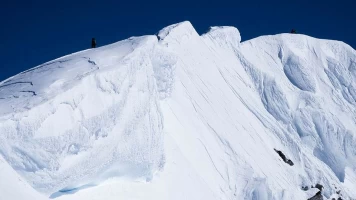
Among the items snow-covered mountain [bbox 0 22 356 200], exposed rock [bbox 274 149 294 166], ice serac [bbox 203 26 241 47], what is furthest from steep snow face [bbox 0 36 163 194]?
ice serac [bbox 203 26 241 47]

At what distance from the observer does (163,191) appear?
44.4 ft

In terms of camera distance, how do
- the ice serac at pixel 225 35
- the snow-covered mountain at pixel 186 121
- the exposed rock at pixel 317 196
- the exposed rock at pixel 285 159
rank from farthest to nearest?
1. the ice serac at pixel 225 35
2. the exposed rock at pixel 285 159
3. the exposed rock at pixel 317 196
4. the snow-covered mountain at pixel 186 121

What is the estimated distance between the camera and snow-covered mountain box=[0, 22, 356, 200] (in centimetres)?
1075

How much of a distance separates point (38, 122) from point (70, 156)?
129 centimetres

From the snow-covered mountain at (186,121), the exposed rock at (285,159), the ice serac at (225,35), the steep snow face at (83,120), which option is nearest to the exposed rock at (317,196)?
the snow-covered mountain at (186,121)

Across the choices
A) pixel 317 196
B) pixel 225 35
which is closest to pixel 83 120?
pixel 317 196

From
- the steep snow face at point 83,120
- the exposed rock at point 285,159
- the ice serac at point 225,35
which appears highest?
the ice serac at point 225,35

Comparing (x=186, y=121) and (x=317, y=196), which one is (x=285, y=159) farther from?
(x=186, y=121)

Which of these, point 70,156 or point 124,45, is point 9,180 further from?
point 124,45

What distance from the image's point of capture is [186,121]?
1777 cm

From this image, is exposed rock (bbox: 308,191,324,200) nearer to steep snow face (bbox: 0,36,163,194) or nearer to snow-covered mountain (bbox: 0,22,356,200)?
snow-covered mountain (bbox: 0,22,356,200)

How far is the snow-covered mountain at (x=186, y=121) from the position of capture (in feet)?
35.3

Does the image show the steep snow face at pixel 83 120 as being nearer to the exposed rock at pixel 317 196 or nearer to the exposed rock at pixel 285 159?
the exposed rock at pixel 317 196

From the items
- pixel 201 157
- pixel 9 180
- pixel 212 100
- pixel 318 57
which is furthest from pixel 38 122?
pixel 318 57
